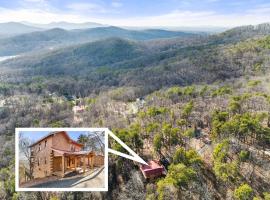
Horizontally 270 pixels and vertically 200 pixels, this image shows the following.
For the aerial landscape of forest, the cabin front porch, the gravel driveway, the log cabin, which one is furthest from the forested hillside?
the log cabin

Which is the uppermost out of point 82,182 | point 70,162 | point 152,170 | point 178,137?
point 70,162

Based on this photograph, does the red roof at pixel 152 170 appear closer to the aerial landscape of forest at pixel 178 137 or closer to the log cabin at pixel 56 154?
the aerial landscape of forest at pixel 178 137

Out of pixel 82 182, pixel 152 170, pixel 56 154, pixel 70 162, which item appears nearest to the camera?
pixel 56 154

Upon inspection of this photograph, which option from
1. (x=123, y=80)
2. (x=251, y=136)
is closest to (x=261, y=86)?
(x=251, y=136)

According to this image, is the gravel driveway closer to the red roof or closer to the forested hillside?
the forested hillside

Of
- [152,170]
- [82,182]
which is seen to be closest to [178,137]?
[152,170]

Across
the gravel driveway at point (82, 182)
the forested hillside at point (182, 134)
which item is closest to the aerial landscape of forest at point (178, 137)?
the forested hillside at point (182, 134)

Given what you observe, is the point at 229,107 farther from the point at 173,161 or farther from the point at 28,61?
the point at 28,61

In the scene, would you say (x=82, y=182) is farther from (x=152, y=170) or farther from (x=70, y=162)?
(x=152, y=170)

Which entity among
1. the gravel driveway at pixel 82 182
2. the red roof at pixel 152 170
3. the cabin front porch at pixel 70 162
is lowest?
the red roof at pixel 152 170
